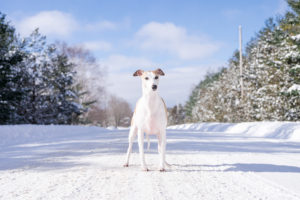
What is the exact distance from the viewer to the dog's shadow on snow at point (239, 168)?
4.29 meters

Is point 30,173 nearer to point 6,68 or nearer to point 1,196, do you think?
point 1,196

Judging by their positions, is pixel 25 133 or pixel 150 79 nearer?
pixel 150 79

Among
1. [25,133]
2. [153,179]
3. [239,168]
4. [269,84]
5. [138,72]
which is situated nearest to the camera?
[153,179]

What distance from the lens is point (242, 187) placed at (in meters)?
3.27

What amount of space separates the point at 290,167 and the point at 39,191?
394 cm

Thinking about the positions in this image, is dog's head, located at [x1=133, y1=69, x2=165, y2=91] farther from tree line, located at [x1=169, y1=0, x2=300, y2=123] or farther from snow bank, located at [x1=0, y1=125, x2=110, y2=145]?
tree line, located at [x1=169, y1=0, x2=300, y2=123]

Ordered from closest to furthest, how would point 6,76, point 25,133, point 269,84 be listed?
point 25,133 → point 6,76 → point 269,84

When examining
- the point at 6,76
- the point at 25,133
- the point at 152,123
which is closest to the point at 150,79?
the point at 152,123

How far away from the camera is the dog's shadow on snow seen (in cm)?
429

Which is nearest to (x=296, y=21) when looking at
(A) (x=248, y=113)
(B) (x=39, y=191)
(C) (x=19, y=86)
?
(A) (x=248, y=113)

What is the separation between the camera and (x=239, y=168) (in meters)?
4.45

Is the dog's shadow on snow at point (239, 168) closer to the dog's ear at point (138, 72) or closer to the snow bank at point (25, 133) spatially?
the dog's ear at point (138, 72)

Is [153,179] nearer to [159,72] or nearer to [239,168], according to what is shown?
[239,168]

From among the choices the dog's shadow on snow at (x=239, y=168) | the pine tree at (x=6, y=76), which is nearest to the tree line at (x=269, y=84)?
the dog's shadow on snow at (x=239, y=168)
